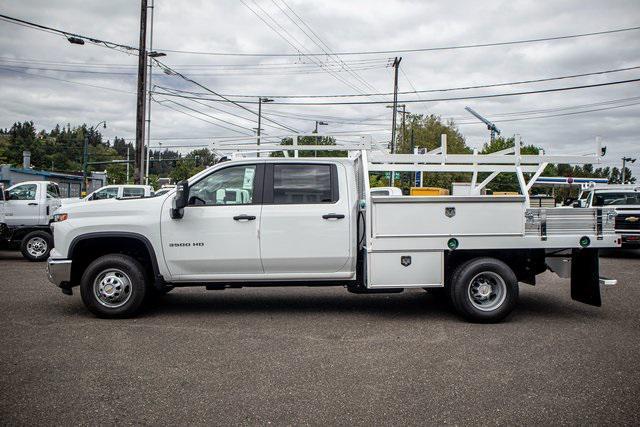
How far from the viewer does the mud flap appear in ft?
21.4

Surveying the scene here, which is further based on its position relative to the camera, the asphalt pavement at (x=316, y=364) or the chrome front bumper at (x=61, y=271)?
the chrome front bumper at (x=61, y=271)

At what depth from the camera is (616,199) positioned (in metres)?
15.7

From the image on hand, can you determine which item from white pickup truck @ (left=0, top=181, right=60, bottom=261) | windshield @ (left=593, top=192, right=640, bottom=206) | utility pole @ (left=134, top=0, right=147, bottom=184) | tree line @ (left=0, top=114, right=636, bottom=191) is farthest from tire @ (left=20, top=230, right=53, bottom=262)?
tree line @ (left=0, top=114, right=636, bottom=191)

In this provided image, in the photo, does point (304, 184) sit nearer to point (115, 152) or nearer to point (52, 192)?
point (52, 192)

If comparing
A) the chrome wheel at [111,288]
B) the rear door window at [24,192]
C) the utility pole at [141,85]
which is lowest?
the chrome wheel at [111,288]

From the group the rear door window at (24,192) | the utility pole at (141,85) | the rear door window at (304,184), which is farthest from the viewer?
the utility pole at (141,85)

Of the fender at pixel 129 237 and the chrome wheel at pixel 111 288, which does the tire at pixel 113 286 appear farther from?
the fender at pixel 129 237

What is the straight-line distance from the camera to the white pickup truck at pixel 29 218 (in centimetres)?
1270

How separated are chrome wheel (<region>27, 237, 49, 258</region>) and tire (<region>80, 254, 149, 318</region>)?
24.6 feet

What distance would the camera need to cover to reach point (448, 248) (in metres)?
6.29

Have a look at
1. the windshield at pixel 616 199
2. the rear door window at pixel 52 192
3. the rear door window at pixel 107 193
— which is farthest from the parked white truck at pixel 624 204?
the rear door window at pixel 107 193

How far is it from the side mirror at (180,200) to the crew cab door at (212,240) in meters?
0.09

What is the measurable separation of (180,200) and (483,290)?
12.9 feet

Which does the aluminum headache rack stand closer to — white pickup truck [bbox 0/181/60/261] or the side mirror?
the side mirror
